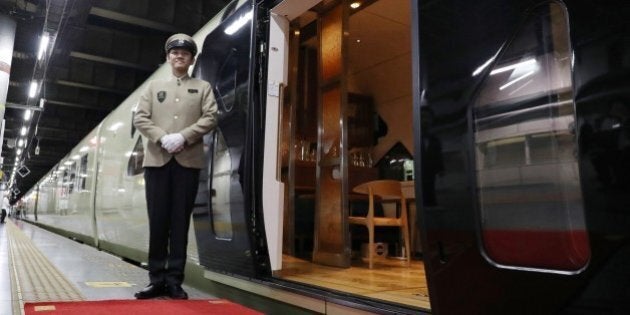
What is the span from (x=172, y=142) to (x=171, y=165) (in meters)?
0.19

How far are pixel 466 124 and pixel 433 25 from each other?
36 centimetres

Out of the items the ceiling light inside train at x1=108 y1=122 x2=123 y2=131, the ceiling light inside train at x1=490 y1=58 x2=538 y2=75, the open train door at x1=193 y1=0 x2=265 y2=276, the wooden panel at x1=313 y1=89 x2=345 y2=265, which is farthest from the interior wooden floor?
the ceiling light inside train at x1=108 y1=122 x2=123 y2=131

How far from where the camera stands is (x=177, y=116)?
273cm

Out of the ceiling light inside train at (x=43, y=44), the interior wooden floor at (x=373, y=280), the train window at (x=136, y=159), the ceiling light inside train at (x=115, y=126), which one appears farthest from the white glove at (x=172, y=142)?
the ceiling light inside train at (x=43, y=44)

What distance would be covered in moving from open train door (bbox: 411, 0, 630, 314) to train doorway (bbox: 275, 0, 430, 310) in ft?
3.02

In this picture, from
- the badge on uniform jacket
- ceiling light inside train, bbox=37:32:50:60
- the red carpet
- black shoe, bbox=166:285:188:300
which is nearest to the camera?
the red carpet

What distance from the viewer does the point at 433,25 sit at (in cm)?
150

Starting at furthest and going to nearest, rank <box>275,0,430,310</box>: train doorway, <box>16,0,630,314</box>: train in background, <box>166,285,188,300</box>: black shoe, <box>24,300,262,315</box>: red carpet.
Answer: <box>275,0,430,310</box>: train doorway, <box>166,285,188,300</box>: black shoe, <box>24,300,262,315</box>: red carpet, <box>16,0,630,314</box>: train in background

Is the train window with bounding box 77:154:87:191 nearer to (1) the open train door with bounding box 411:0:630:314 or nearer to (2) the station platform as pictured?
(2) the station platform

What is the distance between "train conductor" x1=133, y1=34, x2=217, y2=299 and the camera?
2.63 meters

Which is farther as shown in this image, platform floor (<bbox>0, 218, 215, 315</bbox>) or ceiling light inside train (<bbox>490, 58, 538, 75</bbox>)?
platform floor (<bbox>0, 218, 215, 315</bbox>)

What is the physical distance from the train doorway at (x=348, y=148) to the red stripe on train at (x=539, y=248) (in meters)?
0.93

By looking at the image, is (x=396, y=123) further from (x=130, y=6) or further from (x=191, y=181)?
(x=130, y=6)

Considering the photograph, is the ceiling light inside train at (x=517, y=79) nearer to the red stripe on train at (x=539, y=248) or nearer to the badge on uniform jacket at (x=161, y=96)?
the red stripe on train at (x=539, y=248)
